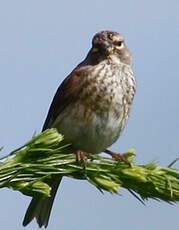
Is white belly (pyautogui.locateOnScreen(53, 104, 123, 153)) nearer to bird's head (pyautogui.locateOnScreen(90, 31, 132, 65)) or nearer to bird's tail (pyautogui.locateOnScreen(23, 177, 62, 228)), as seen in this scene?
bird's tail (pyautogui.locateOnScreen(23, 177, 62, 228))

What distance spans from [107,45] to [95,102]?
664 millimetres

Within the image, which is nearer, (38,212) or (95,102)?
(38,212)

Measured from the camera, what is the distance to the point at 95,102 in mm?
3533

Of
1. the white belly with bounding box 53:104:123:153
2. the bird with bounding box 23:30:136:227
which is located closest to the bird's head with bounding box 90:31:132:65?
the bird with bounding box 23:30:136:227

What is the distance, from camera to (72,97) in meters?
3.70

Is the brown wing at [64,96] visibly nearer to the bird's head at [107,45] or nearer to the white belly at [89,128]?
the white belly at [89,128]

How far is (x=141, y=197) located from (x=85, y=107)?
5.17 feet

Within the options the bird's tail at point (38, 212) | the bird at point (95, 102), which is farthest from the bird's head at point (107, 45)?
the bird's tail at point (38, 212)

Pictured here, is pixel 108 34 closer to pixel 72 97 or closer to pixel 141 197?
pixel 72 97

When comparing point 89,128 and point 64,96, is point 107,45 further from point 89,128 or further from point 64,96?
point 89,128

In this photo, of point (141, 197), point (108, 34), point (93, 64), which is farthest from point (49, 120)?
point (141, 197)

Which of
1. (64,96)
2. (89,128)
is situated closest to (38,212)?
(89,128)

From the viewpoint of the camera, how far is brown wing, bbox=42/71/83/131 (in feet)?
12.1

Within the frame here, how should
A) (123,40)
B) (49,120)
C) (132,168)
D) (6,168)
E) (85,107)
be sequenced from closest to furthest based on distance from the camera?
1. (6,168)
2. (132,168)
3. (85,107)
4. (49,120)
5. (123,40)
